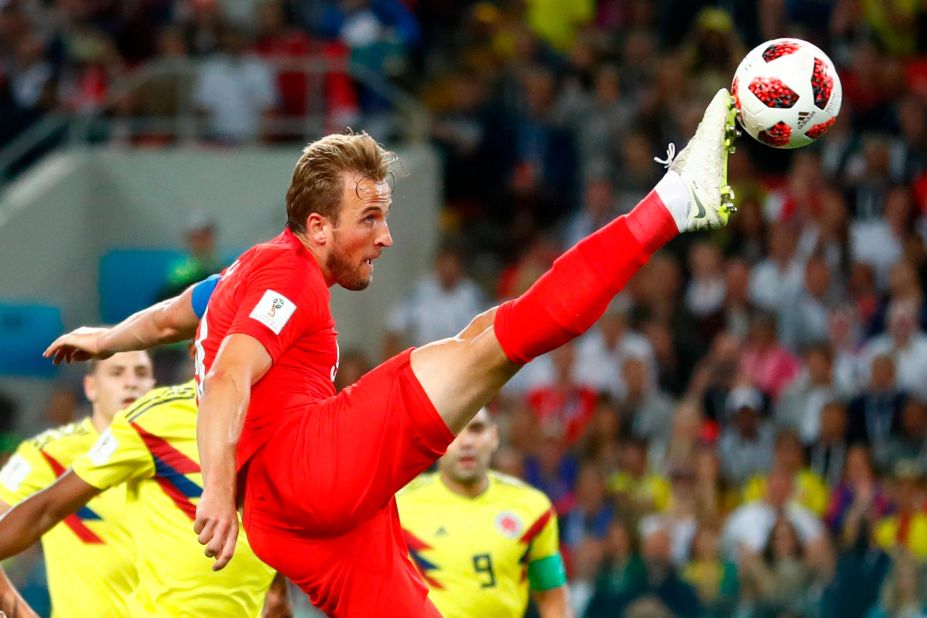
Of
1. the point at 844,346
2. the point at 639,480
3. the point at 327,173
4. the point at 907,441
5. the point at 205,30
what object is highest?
the point at 205,30

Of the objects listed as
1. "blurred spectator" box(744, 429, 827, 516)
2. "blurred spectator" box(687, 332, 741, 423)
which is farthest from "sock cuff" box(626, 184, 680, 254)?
"blurred spectator" box(687, 332, 741, 423)

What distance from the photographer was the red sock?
16.8 ft

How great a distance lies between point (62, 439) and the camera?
716 cm

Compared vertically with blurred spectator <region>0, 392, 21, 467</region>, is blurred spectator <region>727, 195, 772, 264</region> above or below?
above

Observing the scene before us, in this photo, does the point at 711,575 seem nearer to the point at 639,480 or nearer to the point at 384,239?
the point at 639,480

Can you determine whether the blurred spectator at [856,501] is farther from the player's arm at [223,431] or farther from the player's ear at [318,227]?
the player's arm at [223,431]

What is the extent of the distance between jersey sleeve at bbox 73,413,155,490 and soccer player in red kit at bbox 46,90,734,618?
886 mm

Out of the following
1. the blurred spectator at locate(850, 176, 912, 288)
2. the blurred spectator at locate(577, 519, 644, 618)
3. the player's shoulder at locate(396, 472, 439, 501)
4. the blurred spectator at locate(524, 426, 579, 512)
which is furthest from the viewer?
the blurred spectator at locate(850, 176, 912, 288)

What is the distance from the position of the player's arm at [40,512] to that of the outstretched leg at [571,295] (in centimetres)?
162

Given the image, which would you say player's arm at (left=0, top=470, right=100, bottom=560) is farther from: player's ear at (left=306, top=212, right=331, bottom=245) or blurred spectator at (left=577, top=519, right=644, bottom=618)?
blurred spectator at (left=577, top=519, right=644, bottom=618)

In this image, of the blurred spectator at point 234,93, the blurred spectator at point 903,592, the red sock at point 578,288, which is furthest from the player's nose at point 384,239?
the blurred spectator at point 234,93

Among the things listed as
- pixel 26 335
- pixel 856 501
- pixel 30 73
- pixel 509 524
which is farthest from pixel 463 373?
pixel 30 73

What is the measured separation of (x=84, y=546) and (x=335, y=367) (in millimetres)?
2038

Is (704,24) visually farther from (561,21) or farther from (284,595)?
(284,595)
